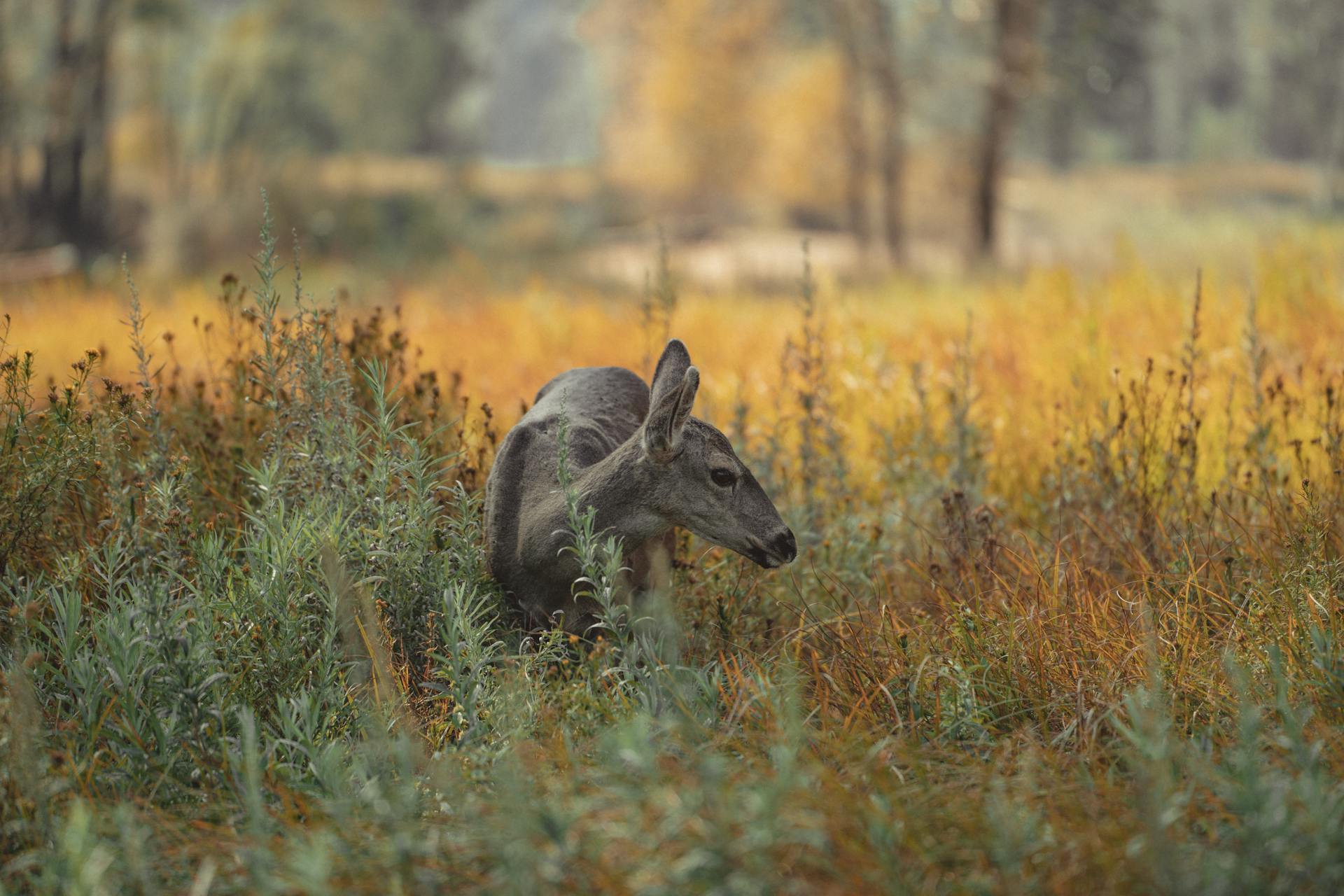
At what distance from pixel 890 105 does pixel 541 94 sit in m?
68.6

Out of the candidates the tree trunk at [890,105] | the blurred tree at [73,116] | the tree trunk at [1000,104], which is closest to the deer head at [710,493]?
the tree trunk at [1000,104]

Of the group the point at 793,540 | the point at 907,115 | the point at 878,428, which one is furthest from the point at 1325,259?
the point at 907,115

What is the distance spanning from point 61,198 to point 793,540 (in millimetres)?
15856

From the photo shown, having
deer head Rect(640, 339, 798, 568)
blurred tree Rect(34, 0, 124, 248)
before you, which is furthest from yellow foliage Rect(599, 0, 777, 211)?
deer head Rect(640, 339, 798, 568)

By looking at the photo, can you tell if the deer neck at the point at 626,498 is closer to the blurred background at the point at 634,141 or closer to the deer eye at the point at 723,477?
the deer eye at the point at 723,477

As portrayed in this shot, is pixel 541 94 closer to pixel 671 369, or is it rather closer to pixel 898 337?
pixel 898 337

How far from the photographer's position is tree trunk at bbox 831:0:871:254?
62.6 ft

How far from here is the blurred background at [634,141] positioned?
1548 cm

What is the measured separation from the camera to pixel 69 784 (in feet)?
8.52

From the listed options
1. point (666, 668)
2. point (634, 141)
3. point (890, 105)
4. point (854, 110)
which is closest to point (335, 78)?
point (634, 141)

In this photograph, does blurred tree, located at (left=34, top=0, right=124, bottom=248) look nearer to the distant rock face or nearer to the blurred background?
the blurred background

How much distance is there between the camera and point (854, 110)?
22.5 meters

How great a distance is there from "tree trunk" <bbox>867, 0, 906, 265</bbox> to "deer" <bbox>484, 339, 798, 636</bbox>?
15569mm

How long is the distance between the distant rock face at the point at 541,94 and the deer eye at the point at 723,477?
76.7 m
